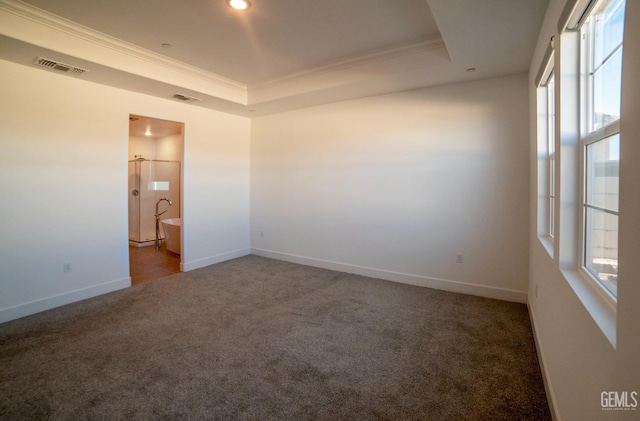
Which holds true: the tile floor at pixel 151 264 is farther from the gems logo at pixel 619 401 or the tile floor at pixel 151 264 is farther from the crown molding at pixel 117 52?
the gems logo at pixel 619 401

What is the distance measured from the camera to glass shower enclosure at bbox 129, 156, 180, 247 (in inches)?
273

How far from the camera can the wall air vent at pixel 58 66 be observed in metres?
3.01

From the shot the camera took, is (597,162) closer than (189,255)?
Yes

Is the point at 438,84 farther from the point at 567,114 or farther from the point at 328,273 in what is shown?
the point at 328,273

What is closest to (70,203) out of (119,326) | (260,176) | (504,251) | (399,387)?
(119,326)

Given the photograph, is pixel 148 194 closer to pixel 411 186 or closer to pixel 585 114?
pixel 411 186

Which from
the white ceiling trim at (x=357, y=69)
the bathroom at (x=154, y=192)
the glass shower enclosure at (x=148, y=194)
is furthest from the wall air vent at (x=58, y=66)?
the glass shower enclosure at (x=148, y=194)

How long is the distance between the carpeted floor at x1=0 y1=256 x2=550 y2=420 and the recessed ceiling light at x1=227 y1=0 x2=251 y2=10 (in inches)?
111

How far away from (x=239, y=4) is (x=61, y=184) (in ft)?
9.05

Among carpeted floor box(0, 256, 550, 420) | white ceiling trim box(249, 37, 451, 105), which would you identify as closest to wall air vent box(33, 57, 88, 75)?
white ceiling trim box(249, 37, 451, 105)

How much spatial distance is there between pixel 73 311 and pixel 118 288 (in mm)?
673

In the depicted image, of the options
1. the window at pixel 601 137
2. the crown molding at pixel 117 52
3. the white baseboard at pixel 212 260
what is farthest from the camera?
the white baseboard at pixel 212 260

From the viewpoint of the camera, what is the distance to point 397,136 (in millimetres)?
4133

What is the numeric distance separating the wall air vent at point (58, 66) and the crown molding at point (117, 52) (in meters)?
0.29
